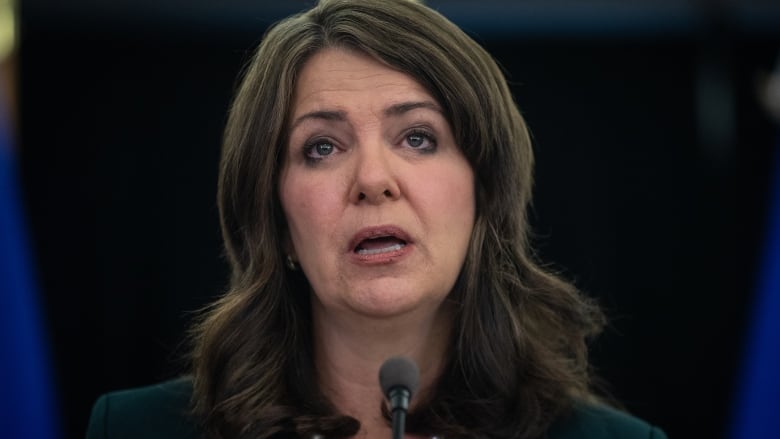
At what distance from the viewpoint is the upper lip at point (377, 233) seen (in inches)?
75.6

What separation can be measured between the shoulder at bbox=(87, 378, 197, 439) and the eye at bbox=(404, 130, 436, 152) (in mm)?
713

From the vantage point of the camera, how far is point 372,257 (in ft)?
6.32

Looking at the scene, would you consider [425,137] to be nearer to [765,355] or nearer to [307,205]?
[307,205]

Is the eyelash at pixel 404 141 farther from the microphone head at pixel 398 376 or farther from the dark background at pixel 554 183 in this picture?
the dark background at pixel 554 183

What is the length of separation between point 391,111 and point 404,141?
0.21 ft

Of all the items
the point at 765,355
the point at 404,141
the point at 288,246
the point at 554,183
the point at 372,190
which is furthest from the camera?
the point at 554,183

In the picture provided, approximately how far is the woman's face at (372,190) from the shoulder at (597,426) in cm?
A: 37

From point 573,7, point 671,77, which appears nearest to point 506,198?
point 573,7

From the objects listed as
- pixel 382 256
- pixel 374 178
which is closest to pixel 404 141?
pixel 374 178

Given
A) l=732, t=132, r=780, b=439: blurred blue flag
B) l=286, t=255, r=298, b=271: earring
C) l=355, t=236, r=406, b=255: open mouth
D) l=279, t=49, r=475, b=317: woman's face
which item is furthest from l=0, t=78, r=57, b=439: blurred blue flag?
l=732, t=132, r=780, b=439: blurred blue flag

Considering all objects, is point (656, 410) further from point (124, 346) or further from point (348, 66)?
point (348, 66)

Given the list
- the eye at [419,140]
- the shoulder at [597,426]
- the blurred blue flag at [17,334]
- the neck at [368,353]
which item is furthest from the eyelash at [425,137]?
the blurred blue flag at [17,334]

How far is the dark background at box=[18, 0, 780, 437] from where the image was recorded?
4027mm

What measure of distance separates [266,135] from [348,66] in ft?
0.69
